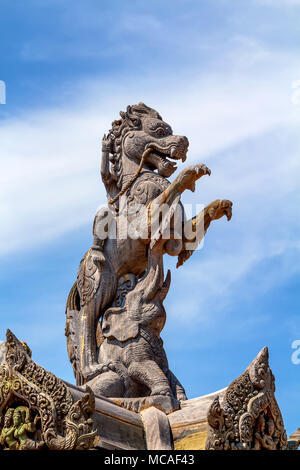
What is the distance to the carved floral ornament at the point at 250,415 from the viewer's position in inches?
507

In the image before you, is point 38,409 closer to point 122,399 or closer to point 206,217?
point 122,399

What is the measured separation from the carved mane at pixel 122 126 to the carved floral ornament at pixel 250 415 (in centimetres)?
457

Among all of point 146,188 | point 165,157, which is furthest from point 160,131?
point 146,188

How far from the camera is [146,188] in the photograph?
1608cm

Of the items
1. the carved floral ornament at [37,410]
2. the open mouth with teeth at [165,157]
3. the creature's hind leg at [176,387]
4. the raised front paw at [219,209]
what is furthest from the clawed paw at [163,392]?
the open mouth with teeth at [165,157]

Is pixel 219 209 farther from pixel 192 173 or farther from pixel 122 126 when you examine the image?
pixel 122 126

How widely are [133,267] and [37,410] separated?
365cm

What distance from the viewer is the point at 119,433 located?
43.2ft

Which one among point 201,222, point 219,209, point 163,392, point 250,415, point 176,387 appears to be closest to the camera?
point 250,415

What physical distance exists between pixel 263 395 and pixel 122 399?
80.7 inches
